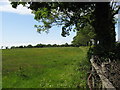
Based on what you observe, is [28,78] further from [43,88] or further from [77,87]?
[77,87]

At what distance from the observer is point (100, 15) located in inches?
927

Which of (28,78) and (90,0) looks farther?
(90,0)

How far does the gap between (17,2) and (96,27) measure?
810 cm

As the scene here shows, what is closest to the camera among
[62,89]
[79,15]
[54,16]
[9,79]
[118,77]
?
[118,77]

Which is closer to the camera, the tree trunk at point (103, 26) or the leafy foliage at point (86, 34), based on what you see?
the tree trunk at point (103, 26)

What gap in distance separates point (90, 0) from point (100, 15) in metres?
1.73

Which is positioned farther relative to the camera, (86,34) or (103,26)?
(86,34)

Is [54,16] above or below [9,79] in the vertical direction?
above

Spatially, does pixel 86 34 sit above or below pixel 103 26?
above

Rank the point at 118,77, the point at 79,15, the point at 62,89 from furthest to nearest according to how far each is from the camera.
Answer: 1. the point at 79,15
2. the point at 62,89
3. the point at 118,77

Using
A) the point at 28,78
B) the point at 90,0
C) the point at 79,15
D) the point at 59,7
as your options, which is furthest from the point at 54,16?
the point at 28,78

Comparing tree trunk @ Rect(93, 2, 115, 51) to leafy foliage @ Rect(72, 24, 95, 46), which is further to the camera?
leafy foliage @ Rect(72, 24, 95, 46)

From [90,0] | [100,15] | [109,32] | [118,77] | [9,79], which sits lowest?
[9,79]

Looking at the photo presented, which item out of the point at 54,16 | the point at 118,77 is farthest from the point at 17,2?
the point at 118,77
